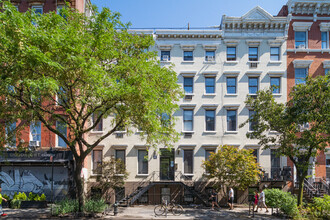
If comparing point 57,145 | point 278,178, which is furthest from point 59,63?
point 278,178

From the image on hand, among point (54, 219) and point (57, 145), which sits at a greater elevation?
point (57, 145)

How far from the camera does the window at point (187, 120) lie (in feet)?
81.1

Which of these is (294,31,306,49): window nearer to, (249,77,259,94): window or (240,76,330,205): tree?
(249,77,259,94): window

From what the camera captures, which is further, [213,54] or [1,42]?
[213,54]

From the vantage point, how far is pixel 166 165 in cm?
2433

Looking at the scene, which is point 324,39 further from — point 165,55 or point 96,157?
point 96,157

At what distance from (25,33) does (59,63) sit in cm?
211

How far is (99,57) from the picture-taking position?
1491 centimetres

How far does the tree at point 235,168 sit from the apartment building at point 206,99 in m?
3.06

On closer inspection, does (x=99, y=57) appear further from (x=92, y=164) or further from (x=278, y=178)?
(x=278, y=178)

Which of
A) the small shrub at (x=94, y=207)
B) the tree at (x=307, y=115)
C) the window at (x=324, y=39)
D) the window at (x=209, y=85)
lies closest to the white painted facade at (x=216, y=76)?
the window at (x=209, y=85)

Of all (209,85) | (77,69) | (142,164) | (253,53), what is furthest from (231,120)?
(77,69)

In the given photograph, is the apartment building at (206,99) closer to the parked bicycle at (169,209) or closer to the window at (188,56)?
the window at (188,56)

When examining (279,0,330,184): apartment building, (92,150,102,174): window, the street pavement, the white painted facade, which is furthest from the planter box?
(279,0,330,184): apartment building
